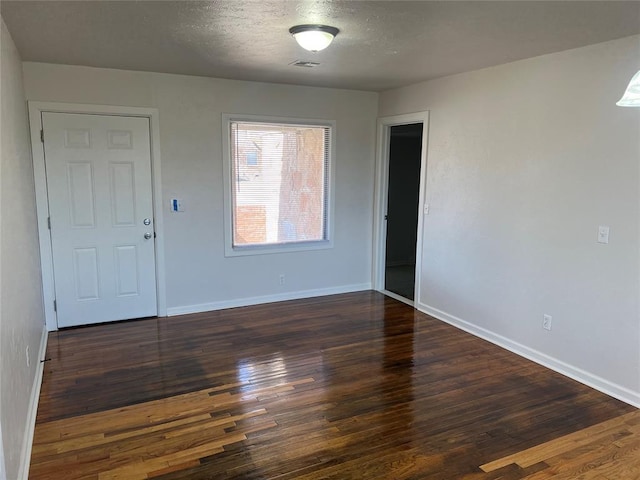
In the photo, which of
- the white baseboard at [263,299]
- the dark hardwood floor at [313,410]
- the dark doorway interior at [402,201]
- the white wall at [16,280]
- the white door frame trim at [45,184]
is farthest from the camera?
the dark doorway interior at [402,201]

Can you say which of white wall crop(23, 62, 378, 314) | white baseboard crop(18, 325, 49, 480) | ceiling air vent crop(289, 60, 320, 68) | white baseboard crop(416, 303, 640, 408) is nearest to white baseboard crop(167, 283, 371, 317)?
white wall crop(23, 62, 378, 314)

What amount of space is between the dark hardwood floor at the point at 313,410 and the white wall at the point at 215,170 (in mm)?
750

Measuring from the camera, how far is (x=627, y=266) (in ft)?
10.1

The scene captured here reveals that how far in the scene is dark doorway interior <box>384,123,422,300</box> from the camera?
285 inches

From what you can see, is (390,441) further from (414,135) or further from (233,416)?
(414,135)

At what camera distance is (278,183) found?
16.9 feet

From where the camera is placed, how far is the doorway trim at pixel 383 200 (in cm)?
492

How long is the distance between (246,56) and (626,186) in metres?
2.89

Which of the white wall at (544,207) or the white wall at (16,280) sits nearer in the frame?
the white wall at (16,280)

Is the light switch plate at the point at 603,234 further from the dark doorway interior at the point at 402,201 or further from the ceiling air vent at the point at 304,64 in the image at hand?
the dark doorway interior at the point at 402,201

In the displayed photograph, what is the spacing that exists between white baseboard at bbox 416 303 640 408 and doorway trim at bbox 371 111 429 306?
61 cm

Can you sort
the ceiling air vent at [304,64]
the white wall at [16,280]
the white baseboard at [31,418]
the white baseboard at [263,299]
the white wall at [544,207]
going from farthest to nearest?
the white baseboard at [263,299], the ceiling air vent at [304,64], the white wall at [544,207], the white baseboard at [31,418], the white wall at [16,280]

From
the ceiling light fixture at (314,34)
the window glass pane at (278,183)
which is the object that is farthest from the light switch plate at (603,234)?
the window glass pane at (278,183)

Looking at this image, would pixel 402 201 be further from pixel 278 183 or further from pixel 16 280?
pixel 16 280
